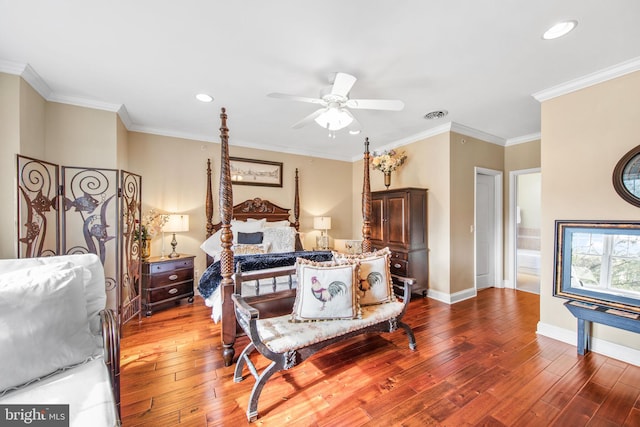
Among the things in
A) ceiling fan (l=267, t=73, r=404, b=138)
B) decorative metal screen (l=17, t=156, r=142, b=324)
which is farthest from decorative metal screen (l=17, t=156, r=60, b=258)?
ceiling fan (l=267, t=73, r=404, b=138)

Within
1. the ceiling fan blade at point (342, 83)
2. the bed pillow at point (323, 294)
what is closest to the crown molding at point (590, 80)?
the ceiling fan blade at point (342, 83)

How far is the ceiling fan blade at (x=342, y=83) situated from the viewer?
6.30ft

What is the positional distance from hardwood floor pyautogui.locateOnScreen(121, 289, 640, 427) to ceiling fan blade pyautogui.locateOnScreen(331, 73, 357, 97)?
2.31 m

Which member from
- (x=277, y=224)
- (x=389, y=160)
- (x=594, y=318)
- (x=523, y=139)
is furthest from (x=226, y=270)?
(x=523, y=139)

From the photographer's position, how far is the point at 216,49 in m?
2.02

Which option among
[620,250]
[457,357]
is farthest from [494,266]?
[457,357]

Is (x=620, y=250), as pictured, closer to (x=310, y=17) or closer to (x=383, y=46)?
(x=383, y=46)

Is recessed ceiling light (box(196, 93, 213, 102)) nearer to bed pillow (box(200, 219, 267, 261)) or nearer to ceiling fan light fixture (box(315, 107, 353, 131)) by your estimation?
ceiling fan light fixture (box(315, 107, 353, 131))

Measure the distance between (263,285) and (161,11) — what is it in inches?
95.4

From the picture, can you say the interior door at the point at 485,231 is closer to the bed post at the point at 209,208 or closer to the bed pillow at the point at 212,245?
the bed pillow at the point at 212,245

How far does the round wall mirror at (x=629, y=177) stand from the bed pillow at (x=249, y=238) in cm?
406

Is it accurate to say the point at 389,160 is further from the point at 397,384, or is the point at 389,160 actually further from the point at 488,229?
the point at 397,384

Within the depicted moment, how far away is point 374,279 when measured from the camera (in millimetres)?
2428

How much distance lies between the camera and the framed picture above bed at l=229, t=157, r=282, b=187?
14.6ft
